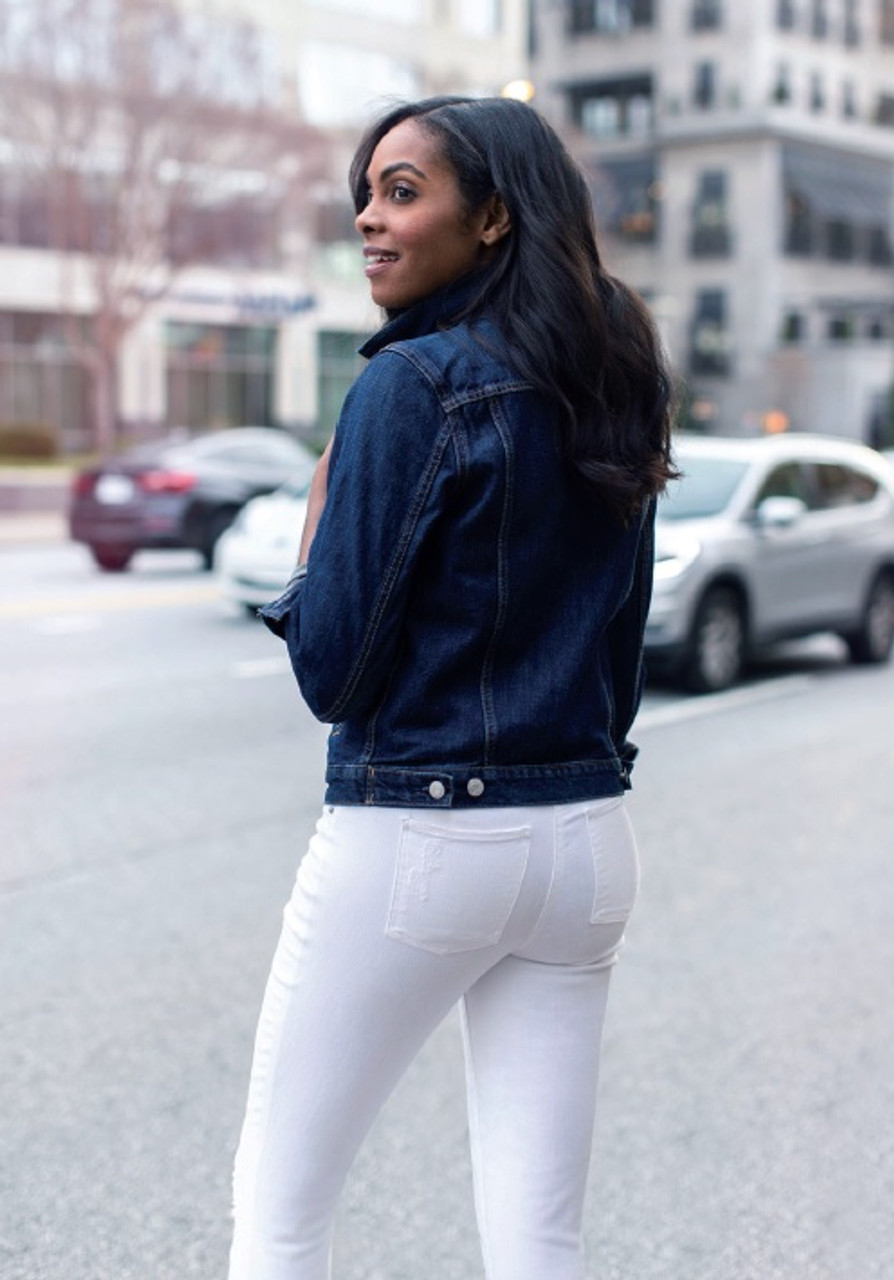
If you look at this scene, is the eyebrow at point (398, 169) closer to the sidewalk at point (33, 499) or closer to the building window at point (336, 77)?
the sidewalk at point (33, 499)

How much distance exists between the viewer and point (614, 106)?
68250 mm

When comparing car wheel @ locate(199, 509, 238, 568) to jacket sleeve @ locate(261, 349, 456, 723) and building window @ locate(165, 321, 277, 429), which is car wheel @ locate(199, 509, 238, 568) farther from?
building window @ locate(165, 321, 277, 429)

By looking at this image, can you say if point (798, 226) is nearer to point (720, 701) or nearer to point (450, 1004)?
point (720, 701)

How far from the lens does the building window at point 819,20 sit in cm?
6675

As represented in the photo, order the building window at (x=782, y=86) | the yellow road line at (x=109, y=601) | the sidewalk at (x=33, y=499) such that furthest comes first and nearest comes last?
the building window at (x=782, y=86) < the sidewalk at (x=33, y=499) < the yellow road line at (x=109, y=601)

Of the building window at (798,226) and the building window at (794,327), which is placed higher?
the building window at (798,226)

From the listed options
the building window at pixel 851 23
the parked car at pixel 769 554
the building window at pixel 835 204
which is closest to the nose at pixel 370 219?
the parked car at pixel 769 554

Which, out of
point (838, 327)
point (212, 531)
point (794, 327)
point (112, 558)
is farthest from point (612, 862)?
point (838, 327)

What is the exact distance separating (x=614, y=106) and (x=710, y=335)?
9252mm

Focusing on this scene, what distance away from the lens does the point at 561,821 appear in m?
2.16

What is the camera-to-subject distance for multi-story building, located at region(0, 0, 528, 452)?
134ft

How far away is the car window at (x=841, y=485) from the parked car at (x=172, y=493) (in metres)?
6.76

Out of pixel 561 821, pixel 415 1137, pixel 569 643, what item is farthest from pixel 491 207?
pixel 415 1137

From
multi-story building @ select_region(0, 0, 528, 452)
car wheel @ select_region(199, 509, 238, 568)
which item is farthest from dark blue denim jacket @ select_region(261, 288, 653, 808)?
multi-story building @ select_region(0, 0, 528, 452)
